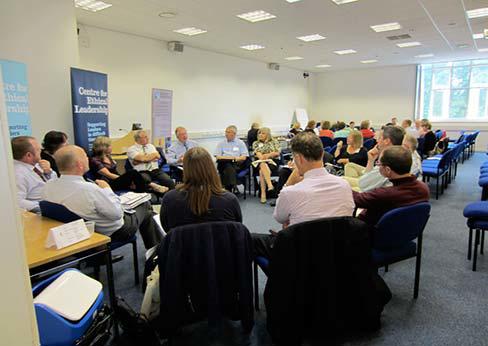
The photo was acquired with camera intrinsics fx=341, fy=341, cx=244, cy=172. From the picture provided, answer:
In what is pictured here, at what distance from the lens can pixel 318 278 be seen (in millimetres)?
1812

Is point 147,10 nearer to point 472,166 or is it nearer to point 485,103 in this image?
point 472,166

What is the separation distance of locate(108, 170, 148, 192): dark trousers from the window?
1198 cm

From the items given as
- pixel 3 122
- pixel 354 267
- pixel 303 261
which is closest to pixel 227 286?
pixel 303 261

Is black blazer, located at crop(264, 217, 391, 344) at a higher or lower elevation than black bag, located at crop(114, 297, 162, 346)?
higher

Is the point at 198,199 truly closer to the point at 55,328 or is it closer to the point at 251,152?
the point at 55,328

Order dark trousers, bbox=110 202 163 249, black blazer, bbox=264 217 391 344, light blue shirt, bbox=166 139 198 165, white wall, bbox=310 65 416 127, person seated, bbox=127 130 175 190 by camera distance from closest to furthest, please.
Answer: black blazer, bbox=264 217 391 344, dark trousers, bbox=110 202 163 249, person seated, bbox=127 130 175 190, light blue shirt, bbox=166 139 198 165, white wall, bbox=310 65 416 127

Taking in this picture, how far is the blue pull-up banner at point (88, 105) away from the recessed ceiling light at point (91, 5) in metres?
1.20

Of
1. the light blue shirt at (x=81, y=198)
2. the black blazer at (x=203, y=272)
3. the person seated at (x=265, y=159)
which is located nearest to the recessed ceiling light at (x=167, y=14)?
the person seated at (x=265, y=159)

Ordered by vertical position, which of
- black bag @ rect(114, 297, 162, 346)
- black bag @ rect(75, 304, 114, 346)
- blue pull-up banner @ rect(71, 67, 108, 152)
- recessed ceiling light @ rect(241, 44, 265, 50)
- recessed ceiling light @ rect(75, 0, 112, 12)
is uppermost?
recessed ceiling light @ rect(241, 44, 265, 50)

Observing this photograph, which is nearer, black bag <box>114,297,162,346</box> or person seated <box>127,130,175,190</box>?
black bag <box>114,297,162,346</box>

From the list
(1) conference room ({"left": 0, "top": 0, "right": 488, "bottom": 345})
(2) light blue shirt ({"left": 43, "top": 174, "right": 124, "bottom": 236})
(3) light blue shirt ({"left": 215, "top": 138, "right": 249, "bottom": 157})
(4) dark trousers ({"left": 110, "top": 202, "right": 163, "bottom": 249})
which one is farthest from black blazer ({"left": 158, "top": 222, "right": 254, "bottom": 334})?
(3) light blue shirt ({"left": 215, "top": 138, "right": 249, "bottom": 157})

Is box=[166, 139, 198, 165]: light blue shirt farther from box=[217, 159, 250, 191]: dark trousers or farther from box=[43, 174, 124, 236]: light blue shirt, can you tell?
box=[43, 174, 124, 236]: light blue shirt

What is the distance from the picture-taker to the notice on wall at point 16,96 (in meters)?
3.84

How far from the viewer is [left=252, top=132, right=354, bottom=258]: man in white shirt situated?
1.92 m
